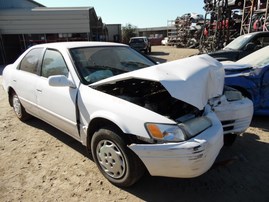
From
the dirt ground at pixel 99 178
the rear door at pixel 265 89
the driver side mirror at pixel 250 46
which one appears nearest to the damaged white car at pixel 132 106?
the dirt ground at pixel 99 178

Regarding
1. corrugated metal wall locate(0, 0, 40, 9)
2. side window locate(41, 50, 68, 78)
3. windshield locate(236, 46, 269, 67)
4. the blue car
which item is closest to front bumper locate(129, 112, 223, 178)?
side window locate(41, 50, 68, 78)

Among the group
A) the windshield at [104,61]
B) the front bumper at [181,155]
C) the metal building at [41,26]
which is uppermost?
the metal building at [41,26]

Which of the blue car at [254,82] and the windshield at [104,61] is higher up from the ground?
the windshield at [104,61]

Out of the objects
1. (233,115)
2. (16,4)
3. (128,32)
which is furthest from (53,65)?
(128,32)

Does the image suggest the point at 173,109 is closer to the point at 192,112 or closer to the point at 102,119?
the point at 192,112

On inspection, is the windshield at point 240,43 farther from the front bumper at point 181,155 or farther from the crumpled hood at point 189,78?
the front bumper at point 181,155

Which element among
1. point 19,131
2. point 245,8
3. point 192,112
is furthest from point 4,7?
point 192,112

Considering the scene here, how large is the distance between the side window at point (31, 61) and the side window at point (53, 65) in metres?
0.24

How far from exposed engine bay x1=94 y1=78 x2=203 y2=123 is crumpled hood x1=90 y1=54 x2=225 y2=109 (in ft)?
0.77

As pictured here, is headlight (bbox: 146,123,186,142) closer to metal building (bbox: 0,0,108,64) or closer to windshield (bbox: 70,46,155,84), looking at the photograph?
windshield (bbox: 70,46,155,84)

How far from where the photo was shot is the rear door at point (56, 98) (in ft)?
10.7

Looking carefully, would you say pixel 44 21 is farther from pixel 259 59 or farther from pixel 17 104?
pixel 259 59

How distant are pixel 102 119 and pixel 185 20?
31964 mm

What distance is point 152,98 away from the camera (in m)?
3.07
